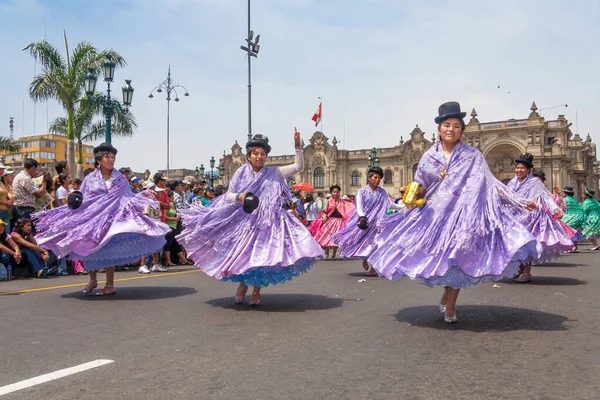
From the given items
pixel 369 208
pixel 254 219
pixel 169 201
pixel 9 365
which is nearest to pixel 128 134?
pixel 169 201

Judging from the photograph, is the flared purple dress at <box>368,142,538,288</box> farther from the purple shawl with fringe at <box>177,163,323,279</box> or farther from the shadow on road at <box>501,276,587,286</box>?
the shadow on road at <box>501,276,587,286</box>

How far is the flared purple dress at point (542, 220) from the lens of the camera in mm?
8992

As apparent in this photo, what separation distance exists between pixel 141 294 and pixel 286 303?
6.96ft

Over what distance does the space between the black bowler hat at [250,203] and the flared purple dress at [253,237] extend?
318mm

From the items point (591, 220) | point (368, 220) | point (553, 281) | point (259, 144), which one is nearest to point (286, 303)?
point (259, 144)

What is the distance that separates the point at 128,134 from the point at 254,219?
22991 mm

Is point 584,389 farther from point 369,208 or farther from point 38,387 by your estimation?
point 369,208

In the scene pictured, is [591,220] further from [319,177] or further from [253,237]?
[319,177]

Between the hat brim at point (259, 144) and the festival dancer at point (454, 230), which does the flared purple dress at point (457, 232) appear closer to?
the festival dancer at point (454, 230)

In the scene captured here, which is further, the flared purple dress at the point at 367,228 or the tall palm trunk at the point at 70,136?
the tall palm trunk at the point at 70,136

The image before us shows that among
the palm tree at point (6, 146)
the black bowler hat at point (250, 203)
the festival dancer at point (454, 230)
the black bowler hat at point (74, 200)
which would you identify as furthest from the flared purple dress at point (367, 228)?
the palm tree at point (6, 146)

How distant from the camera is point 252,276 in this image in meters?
6.14

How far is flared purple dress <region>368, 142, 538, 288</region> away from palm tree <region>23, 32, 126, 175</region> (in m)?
21.2

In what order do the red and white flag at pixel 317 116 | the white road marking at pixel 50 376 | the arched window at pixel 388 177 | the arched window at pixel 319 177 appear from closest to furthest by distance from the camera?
the white road marking at pixel 50 376 < the red and white flag at pixel 317 116 < the arched window at pixel 388 177 < the arched window at pixel 319 177
